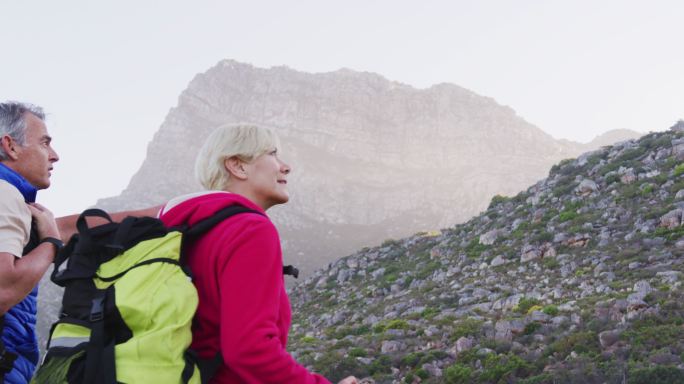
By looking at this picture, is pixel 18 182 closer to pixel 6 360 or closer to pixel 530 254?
pixel 6 360

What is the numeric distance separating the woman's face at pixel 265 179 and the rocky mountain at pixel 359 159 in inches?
4905

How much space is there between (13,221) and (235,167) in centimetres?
123

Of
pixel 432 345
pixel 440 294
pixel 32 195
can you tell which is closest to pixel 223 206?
pixel 32 195

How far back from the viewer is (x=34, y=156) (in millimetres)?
3973

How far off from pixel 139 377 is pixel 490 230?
24.3m

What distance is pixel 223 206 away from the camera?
2.80 metres

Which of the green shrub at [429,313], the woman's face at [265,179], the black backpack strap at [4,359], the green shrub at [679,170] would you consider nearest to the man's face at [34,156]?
the black backpack strap at [4,359]

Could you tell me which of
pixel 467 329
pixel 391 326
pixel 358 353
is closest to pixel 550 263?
pixel 391 326

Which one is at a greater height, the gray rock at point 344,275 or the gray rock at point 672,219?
the gray rock at point 672,219

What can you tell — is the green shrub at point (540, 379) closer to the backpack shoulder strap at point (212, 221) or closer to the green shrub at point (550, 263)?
the backpack shoulder strap at point (212, 221)

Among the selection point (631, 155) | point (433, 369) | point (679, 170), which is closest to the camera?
point (433, 369)

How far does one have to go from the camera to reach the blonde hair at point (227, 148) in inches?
126

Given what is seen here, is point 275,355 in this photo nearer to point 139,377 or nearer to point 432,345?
point 139,377

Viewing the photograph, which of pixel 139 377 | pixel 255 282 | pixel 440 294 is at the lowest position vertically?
pixel 440 294
